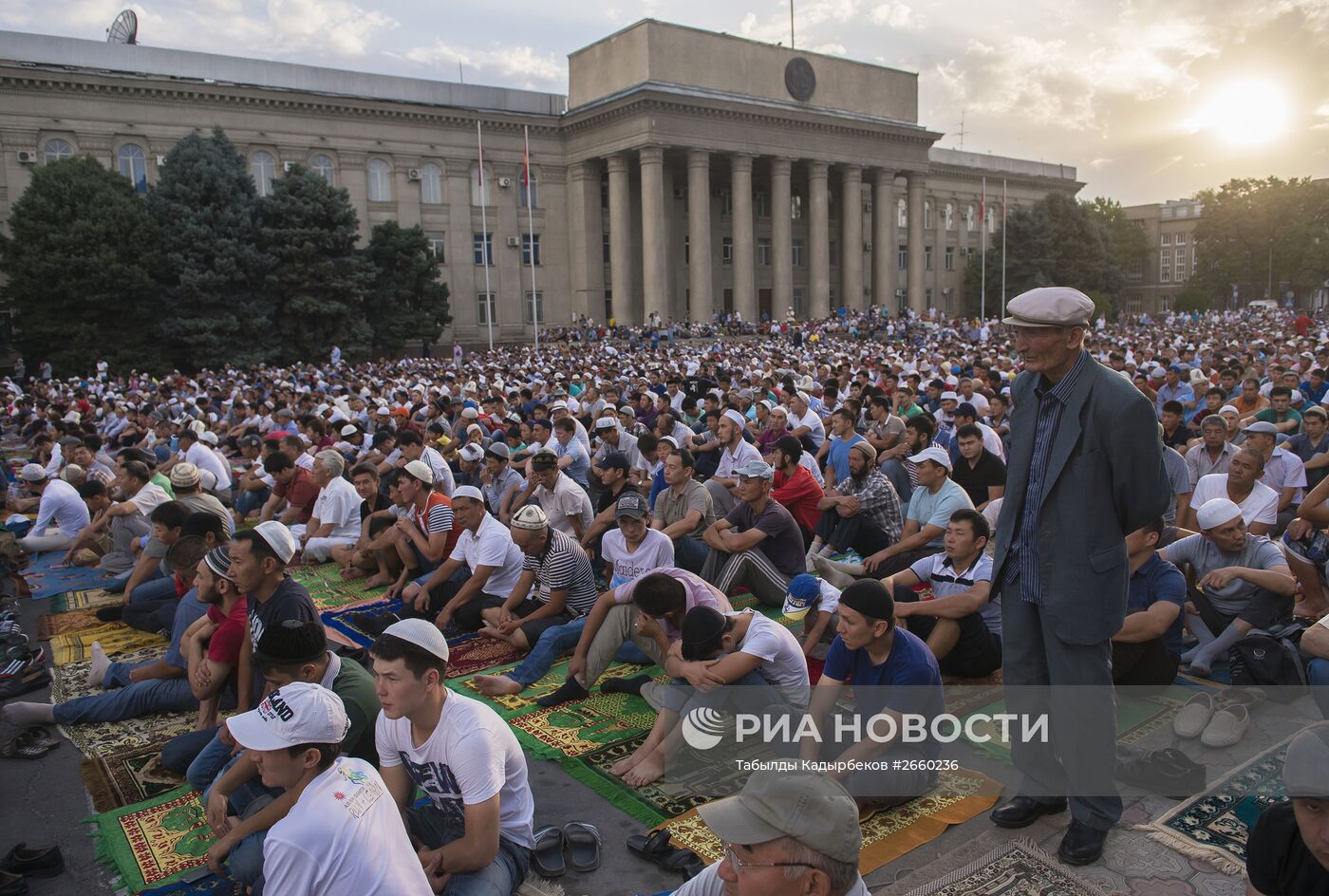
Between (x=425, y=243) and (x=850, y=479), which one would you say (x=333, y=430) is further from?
(x=425, y=243)

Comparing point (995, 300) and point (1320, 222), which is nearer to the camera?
point (995, 300)

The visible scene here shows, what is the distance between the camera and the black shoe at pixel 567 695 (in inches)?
244

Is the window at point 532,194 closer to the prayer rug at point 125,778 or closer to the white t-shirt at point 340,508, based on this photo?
the white t-shirt at point 340,508

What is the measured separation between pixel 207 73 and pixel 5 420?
2327cm

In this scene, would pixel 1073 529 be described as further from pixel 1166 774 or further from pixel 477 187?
pixel 477 187

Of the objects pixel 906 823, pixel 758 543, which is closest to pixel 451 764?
pixel 906 823

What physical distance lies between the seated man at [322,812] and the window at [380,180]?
146 feet

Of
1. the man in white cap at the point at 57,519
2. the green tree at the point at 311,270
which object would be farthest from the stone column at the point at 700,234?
the man in white cap at the point at 57,519

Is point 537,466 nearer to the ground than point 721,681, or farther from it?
farther from it

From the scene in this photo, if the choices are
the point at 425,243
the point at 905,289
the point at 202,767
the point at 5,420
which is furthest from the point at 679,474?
the point at 905,289

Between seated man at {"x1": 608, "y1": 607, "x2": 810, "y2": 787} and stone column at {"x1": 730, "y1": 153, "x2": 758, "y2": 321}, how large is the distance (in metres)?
43.8

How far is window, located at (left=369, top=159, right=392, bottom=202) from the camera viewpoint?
144 feet

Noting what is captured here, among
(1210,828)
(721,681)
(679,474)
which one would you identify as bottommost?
(1210,828)

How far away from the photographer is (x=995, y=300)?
2522 inches
